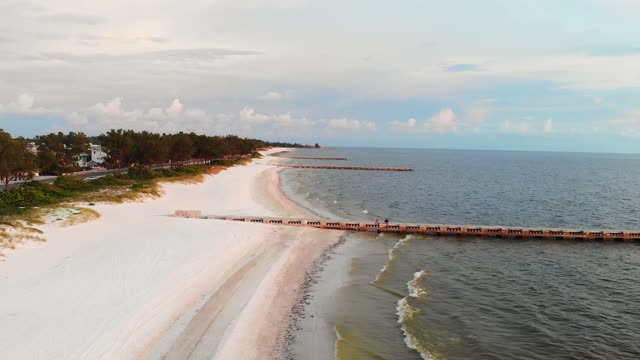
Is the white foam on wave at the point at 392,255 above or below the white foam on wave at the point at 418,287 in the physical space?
above

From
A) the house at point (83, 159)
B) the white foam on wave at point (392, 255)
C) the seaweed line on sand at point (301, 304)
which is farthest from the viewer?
the house at point (83, 159)

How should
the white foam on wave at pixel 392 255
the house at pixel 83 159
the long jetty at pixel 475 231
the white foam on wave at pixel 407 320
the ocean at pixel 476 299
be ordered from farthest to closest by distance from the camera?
the house at pixel 83 159 < the long jetty at pixel 475 231 < the white foam on wave at pixel 392 255 < the ocean at pixel 476 299 < the white foam on wave at pixel 407 320

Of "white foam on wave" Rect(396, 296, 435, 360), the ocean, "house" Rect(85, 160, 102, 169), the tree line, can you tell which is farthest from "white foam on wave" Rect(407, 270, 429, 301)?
"house" Rect(85, 160, 102, 169)


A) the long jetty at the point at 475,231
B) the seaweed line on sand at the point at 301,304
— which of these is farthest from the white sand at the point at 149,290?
the long jetty at the point at 475,231

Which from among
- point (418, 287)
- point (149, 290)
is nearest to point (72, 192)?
point (149, 290)

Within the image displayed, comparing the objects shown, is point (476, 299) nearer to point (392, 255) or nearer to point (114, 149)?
point (392, 255)

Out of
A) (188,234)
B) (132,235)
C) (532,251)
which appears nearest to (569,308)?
(532,251)

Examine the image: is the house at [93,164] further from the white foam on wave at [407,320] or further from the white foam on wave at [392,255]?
the white foam on wave at [407,320]
